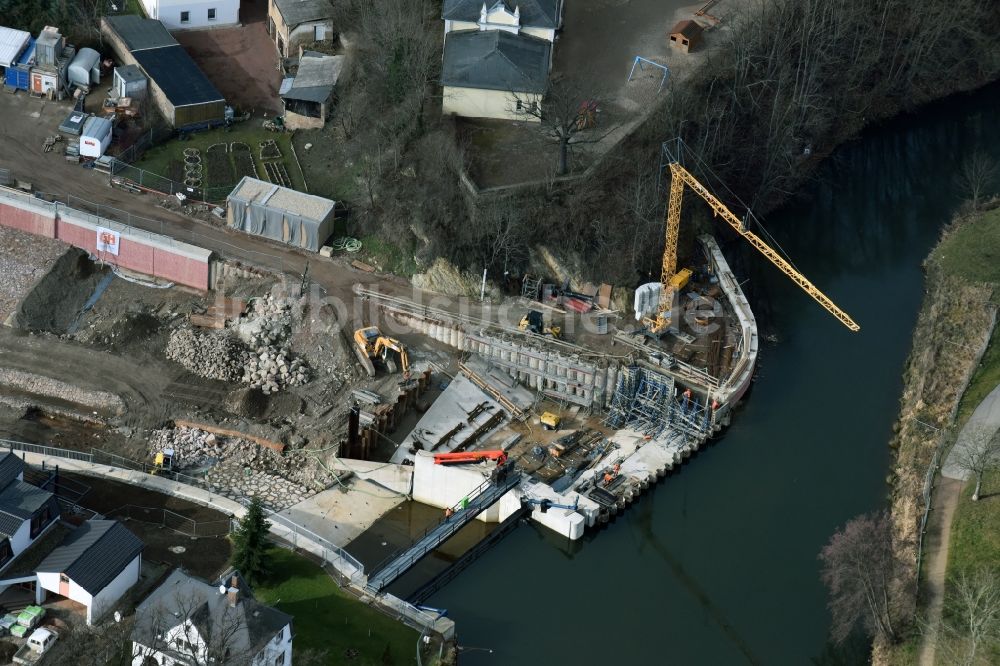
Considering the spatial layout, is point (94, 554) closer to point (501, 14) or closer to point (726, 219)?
point (726, 219)

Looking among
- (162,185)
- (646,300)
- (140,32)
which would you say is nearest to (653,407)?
(646,300)

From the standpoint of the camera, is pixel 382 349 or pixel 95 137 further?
pixel 95 137

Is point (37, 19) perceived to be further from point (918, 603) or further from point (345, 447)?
point (918, 603)

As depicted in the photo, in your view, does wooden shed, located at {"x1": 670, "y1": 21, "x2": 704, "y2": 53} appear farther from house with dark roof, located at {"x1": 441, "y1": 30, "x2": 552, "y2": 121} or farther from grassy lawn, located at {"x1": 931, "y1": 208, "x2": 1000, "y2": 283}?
grassy lawn, located at {"x1": 931, "y1": 208, "x2": 1000, "y2": 283}

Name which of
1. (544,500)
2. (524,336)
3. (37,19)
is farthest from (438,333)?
(37,19)

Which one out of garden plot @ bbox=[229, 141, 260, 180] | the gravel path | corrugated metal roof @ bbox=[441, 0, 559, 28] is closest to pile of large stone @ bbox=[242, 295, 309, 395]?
garden plot @ bbox=[229, 141, 260, 180]

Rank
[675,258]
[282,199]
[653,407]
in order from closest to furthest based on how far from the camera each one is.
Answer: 1. [653,407]
2. [675,258]
3. [282,199]
